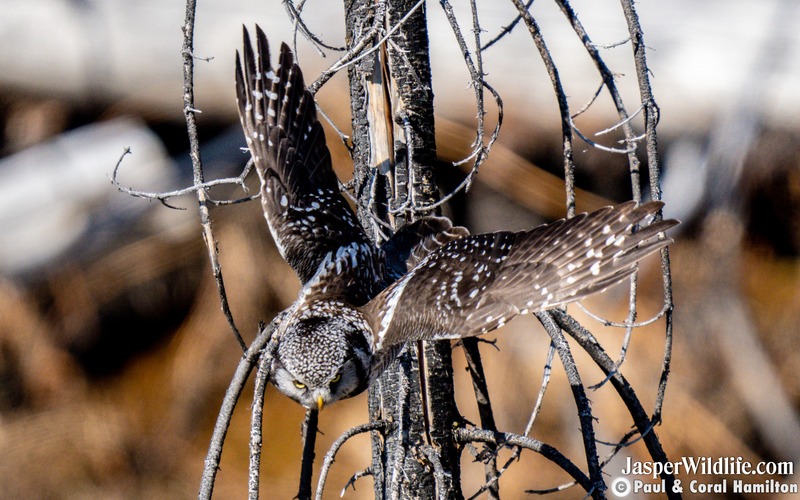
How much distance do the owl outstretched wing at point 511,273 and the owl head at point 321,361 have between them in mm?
75

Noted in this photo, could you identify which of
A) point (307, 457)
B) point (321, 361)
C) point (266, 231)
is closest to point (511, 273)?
point (321, 361)

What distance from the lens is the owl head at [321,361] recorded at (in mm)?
2186

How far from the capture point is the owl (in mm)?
1900

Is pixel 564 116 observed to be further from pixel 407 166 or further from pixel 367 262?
pixel 367 262

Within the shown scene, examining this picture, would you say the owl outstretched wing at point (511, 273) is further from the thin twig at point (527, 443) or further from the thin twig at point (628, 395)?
the thin twig at point (527, 443)

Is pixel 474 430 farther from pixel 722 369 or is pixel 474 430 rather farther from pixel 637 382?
pixel 722 369

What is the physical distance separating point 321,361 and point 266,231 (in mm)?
1809

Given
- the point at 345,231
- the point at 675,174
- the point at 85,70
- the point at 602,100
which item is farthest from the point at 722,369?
the point at 85,70

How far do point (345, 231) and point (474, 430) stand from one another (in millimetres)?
747

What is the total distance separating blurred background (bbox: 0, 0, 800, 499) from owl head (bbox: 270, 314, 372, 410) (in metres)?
1.55

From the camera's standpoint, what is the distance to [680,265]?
14.0 ft

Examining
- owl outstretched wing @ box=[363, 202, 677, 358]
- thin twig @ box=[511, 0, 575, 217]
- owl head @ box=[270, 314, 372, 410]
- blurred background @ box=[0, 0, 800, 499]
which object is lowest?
owl head @ box=[270, 314, 372, 410]

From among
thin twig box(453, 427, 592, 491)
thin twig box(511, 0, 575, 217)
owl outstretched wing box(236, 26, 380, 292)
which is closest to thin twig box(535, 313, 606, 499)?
thin twig box(453, 427, 592, 491)

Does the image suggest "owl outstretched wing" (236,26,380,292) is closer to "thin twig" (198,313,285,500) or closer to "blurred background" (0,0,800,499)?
"thin twig" (198,313,285,500)
